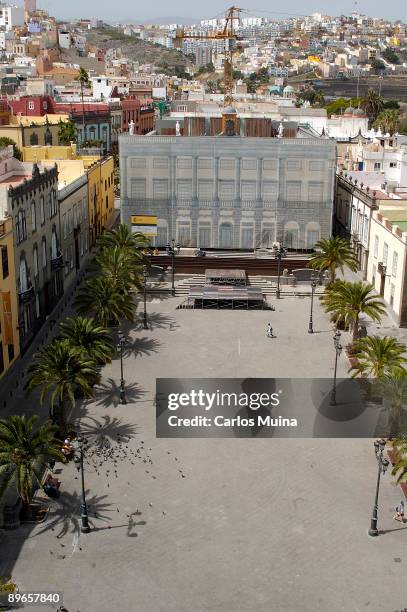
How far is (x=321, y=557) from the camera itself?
87.1 ft

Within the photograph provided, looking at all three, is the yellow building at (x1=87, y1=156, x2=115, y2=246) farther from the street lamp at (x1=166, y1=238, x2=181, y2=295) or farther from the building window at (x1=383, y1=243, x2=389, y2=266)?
the building window at (x1=383, y1=243, x2=389, y2=266)

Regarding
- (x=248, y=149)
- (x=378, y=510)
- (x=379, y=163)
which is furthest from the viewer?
(x=379, y=163)

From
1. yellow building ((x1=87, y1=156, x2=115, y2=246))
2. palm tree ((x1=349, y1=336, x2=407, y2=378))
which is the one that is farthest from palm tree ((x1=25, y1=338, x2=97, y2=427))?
yellow building ((x1=87, y1=156, x2=115, y2=246))

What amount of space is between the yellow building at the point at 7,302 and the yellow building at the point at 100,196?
1137 inches

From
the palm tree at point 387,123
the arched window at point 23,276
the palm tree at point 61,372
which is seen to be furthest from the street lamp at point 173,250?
the palm tree at point 387,123

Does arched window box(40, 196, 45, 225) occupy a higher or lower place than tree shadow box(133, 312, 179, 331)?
higher

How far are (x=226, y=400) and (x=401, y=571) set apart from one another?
16099 millimetres

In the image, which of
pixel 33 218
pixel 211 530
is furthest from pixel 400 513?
pixel 33 218

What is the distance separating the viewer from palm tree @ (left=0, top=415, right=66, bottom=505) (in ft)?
87.4

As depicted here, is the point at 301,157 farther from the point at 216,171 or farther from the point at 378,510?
the point at 378,510

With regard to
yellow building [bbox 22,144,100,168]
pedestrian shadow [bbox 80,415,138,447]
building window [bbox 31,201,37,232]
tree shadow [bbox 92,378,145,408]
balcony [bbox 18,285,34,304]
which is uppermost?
yellow building [bbox 22,144,100,168]

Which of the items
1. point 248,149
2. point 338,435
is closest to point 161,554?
point 338,435

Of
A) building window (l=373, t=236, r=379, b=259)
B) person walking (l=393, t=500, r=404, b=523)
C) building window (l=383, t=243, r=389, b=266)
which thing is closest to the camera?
person walking (l=393, t=500, r=404, b=523)

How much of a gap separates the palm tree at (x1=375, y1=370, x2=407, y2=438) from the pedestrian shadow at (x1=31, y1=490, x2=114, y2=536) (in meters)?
14.0
